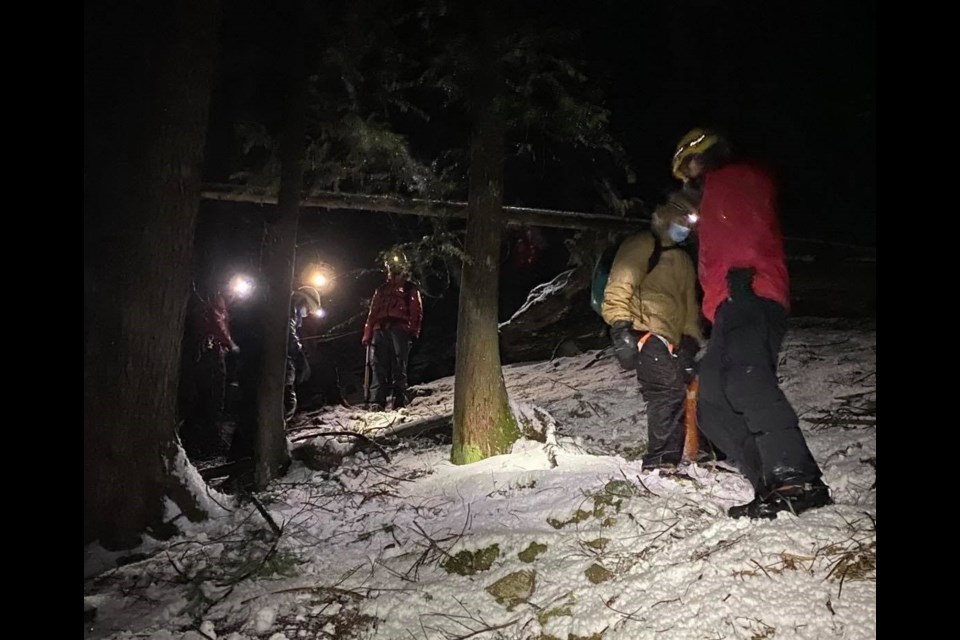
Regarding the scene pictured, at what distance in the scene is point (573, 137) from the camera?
21.9 feet

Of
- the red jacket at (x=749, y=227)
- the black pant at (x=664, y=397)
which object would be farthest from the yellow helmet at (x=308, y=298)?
the red jacket at (x=749, y=227)

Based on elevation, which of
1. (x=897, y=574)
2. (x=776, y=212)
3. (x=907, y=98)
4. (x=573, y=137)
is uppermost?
(x=573, y=137)

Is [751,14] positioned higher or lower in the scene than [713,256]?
higher

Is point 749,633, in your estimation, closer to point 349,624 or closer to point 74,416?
point 349,624

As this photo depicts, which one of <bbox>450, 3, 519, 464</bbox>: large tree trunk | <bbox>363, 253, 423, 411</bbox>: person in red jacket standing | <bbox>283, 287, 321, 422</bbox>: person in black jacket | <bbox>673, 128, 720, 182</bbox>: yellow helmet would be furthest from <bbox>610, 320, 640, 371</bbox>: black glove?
<bbox>363, 253, 423, 411</bbox>: person in red jacket standing

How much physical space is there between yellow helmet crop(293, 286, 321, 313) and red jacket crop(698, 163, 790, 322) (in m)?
9.10

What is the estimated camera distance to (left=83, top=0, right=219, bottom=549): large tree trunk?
425cm

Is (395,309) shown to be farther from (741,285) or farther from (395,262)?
(741,285)

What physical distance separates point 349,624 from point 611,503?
1.68 metres

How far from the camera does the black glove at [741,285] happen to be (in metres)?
3.36

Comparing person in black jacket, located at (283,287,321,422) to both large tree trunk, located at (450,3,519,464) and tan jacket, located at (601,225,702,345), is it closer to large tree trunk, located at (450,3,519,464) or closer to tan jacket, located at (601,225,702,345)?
large tree trunk, located at (450,3,519,464)

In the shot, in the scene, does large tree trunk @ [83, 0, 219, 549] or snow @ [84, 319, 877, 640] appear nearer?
snow @ [84, 319, 877, 640]

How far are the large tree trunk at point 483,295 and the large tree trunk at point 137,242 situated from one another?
99.1 inches

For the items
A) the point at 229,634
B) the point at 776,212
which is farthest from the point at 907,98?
the point at 229,634
